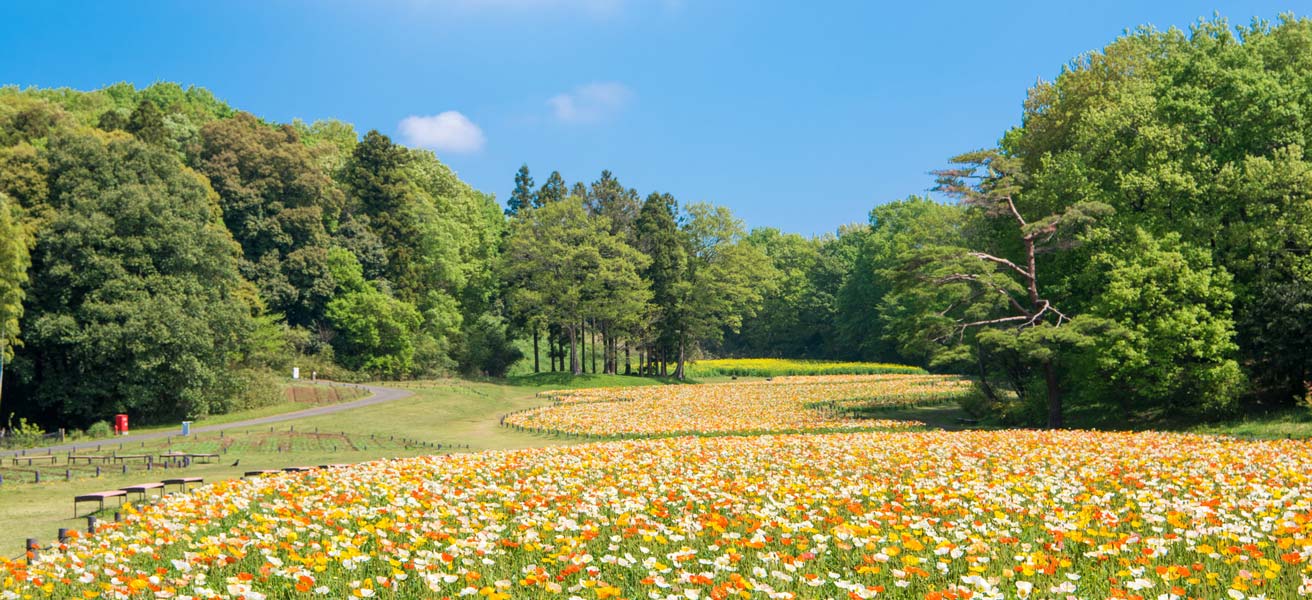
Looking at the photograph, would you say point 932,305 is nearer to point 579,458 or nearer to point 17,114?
Result: point 579,458

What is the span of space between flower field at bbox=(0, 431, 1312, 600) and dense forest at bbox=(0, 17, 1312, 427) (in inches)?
609

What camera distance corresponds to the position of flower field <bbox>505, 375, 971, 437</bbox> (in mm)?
32156

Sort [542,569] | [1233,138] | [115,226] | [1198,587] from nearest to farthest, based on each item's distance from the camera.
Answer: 1. [1198,587]
2. [542,569]
3. [1233,138]
4. [115,226]

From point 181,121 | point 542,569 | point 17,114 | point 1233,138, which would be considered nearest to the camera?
point 542,569

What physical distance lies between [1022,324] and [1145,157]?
7836 millimetres

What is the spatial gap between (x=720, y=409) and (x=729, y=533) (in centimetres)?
3279

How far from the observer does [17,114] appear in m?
50.4

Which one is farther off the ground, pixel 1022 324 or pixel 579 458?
pixel 1022 324

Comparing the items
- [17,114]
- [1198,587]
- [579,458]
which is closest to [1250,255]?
[579,458]

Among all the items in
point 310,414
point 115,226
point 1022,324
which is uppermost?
point 115,226

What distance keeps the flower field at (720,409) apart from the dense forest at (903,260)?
466 cm

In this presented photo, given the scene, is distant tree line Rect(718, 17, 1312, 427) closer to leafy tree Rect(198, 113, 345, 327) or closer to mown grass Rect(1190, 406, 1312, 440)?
mown grass Rect(1190, 406, 1312, 440)

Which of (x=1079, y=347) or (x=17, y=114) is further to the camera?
(x=17, y=114)

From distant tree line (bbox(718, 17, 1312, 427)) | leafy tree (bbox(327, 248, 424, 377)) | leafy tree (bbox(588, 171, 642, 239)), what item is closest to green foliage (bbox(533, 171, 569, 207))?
leafy tree (bbox(588, 171, 642, 239))
